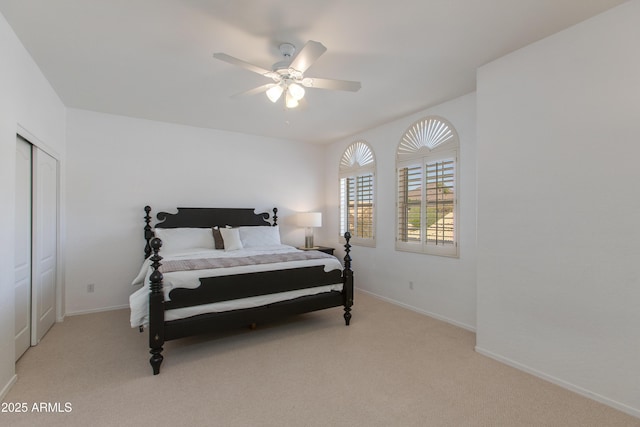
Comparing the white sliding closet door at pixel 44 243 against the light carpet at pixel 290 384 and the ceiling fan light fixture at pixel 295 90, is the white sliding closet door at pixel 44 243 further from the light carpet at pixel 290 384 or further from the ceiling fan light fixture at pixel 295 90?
the ceiling fan light fixture at pixel 295 90

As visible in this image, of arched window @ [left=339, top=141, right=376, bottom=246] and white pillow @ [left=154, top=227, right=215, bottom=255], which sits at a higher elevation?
arched window @ [left=339, top=141, right=376, bottom=246]

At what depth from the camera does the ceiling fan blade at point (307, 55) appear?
6.48ft

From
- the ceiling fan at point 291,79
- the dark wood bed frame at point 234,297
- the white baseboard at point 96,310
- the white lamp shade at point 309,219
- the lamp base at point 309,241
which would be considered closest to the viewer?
the ceiling fan at point 291,79

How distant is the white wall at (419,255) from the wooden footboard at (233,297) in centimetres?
80

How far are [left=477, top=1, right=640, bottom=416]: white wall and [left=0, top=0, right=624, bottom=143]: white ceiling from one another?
26 centimetres

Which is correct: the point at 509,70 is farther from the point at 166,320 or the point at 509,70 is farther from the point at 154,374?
the point at 154,374

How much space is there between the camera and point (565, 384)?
7.62ft

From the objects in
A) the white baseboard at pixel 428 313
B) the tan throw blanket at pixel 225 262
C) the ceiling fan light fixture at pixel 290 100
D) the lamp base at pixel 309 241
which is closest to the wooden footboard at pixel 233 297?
the tan throw blanket at pixel 225 262

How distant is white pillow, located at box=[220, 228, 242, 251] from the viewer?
437 cm

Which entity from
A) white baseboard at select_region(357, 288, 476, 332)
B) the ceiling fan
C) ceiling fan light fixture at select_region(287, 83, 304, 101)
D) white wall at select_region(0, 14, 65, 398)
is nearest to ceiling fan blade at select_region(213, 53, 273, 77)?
the ceiling fan

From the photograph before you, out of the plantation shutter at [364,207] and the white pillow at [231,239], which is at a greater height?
the plantation shutter at [364,207]

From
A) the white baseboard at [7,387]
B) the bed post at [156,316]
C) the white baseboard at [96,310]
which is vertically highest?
the bed post at [156,316]

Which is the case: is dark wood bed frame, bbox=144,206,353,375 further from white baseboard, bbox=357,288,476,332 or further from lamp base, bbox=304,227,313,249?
lamp base, bbox=304,227,313,249

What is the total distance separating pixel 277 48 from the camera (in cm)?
251
